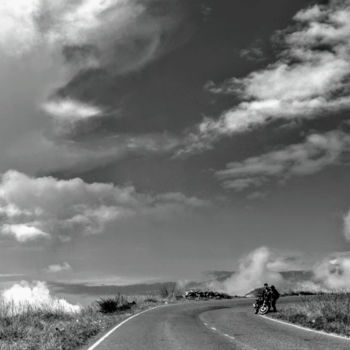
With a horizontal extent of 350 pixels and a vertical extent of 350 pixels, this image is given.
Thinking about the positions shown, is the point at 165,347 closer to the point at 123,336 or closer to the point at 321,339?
the point at 123,336

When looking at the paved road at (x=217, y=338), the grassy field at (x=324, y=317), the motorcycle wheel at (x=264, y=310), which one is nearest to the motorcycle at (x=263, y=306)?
the motorcycle wheel at (x=264, y=310)

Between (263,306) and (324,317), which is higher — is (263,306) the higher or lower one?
the higher one

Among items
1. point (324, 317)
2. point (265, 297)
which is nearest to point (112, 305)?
point (265, 297)

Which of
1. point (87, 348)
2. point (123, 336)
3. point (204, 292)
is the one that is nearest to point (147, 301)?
point (204, 292)

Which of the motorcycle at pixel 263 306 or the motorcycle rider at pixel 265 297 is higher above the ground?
the motorcycle rider at pixel 265 297

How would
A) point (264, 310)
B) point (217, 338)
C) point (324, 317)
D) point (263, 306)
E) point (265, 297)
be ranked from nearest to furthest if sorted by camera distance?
1. point (217, 338)
2. point (324, 317)
3. point (264, 310)
4. point (263, 306)
5. point (265, 297)

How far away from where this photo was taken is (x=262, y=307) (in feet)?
93.7

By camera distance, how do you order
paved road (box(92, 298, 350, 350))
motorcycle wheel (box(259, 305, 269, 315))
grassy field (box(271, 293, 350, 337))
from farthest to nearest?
motorcycle wheel (box(259, 305, 269, 315)) → grassy field (box(271, 293, 350, 337)) → paved road (box(92, 298, 350, 350))

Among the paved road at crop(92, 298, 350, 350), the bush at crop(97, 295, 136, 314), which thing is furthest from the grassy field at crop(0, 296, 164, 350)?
the bush at crop(97, 295, 136, 314)

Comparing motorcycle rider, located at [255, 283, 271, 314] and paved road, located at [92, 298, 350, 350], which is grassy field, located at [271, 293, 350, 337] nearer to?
paved road, located at [92, 298, 350, 350]

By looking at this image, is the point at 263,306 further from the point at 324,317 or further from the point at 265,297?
the point at 324,317

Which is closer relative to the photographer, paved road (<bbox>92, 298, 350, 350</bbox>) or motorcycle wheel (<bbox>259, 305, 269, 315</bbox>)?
paved road (<bbox>92, 298, 350, 350</bbox>)

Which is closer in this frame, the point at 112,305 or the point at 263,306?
the point at 263,306

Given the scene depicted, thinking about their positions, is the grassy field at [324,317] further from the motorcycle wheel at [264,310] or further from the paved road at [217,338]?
the motorcycle wheel at [264,310]
